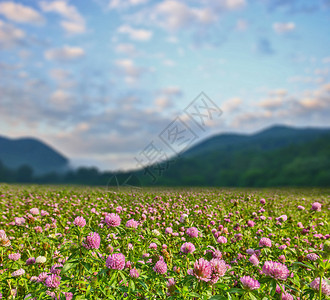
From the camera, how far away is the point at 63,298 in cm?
221

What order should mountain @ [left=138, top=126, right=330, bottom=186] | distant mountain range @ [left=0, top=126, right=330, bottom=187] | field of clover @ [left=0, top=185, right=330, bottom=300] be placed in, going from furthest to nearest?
mountain @ [left=138, top=126, right=330, bottom=186]
distant mountain range @ [left=0, top=126, right=330, bottom=187]
field of clover @ [left=0, top=185, right=330, bottom=300]

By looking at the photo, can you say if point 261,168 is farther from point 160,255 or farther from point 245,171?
point 160,255

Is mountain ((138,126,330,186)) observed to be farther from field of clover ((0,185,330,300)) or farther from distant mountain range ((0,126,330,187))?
field of clover ((0,185,330,300))

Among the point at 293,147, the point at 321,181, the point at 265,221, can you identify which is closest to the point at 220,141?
the point at 293,147

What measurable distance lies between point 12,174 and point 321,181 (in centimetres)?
7059

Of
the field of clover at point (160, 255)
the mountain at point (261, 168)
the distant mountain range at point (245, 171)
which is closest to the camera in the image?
the field of clover at point (160, 255)

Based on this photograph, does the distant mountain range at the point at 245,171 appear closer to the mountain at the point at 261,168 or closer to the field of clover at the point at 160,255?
the mountain at the point at 261,168

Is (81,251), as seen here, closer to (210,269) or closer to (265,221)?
(210,269)

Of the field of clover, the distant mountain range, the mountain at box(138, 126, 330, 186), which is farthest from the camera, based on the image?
the mountain at box(138, 126, 330, 186)

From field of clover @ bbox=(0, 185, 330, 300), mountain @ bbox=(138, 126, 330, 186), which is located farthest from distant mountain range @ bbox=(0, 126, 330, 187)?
field of clover @ bbox=(0, 185, 330, 300)

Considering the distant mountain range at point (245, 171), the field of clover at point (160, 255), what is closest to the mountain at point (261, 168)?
the distant mountain range at point (245, 171)

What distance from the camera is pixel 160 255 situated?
157 inches

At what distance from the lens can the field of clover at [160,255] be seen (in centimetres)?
224

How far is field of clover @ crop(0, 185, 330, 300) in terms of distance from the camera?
224 centimetres
